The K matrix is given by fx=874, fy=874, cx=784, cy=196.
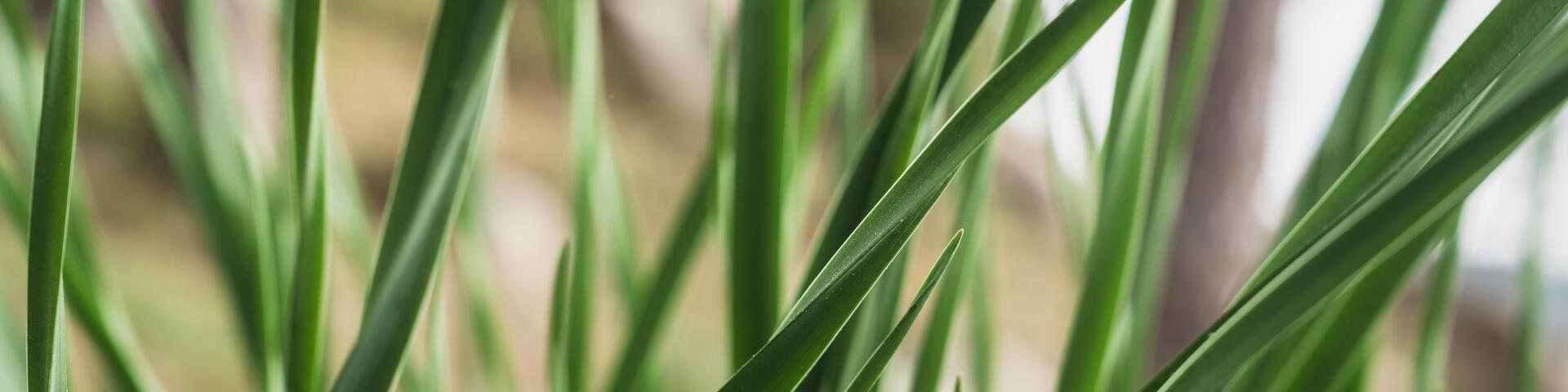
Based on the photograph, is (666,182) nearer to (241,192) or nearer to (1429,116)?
(241,192)

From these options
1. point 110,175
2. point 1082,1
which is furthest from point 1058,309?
point 1082,1

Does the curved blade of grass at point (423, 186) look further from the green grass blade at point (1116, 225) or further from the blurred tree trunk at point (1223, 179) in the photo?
the blurred tree trunk at point (1223, 179)

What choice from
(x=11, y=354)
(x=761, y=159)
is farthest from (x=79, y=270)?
(x=761, y=159)

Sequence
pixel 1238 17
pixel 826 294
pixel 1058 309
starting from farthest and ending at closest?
1. pixel 1058 309
2. pixel 1238 17
3. pixel 826 294

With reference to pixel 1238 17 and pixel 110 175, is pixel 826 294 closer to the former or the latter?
pixel 1238 17

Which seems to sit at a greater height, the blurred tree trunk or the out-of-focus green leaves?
the blurred tree trunk

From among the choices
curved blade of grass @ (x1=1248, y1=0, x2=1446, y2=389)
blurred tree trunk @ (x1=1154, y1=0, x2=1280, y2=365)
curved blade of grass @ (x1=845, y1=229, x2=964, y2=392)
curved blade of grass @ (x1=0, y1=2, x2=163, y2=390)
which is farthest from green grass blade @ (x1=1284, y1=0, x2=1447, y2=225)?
blurred tree trunk @ (x1=1154, y1=0, x2=1280, y2=365)

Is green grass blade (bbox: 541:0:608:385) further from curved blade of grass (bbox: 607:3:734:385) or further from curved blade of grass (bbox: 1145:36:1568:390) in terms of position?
curved blade of grass (bbox: 1145:36:1568:390)
